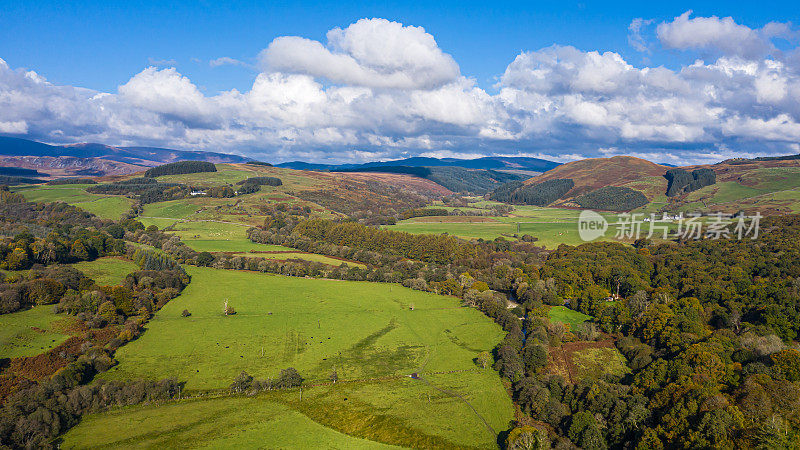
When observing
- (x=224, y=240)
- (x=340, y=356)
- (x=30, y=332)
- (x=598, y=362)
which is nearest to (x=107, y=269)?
(x=30, y=332)

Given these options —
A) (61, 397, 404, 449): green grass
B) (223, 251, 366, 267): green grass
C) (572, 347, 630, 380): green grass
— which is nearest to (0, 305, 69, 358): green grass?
(61, 397, 404, 449): green grass

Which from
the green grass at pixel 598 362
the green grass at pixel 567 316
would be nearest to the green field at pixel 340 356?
the green grass at pixel 598 362

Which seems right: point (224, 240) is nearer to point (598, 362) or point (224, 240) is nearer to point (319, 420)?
point (319, 420)

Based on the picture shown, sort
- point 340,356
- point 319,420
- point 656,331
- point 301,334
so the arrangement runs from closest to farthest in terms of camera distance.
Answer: point 319,420
point 340,356
point 656,331
point 301,334

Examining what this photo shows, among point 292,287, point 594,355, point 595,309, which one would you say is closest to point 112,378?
point 292,287

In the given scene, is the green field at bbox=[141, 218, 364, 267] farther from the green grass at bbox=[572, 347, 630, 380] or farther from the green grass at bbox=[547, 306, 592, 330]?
the green grass at bbox=[572, 347, 630, 380]

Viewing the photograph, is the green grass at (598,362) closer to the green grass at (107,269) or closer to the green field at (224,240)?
the green field at (224,240)

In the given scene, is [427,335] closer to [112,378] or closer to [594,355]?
[594,355]
